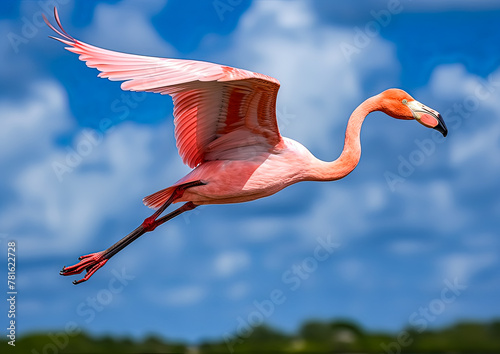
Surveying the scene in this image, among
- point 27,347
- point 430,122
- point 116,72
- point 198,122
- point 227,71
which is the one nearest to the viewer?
point 116,72

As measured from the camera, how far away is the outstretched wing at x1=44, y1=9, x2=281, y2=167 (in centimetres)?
805

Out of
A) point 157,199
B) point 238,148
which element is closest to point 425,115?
point 238,148

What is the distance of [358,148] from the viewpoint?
10.8 meters

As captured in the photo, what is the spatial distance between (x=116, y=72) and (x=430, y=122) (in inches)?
218

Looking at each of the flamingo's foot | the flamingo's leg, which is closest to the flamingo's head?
the flamingo's leg

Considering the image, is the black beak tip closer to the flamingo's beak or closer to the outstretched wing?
the flamingo's beak

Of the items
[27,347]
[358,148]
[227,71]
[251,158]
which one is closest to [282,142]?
[251,158]

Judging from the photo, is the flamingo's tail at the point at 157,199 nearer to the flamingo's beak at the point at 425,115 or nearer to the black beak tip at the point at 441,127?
the flamingo's beak at the point at 425,115

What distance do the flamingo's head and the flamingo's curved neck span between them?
0.31 meters

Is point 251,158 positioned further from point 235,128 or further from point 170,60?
point 170,60

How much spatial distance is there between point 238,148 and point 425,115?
10.5 ft

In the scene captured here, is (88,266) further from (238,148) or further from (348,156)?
(348,156)

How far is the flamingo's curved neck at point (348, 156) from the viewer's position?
10.6 m

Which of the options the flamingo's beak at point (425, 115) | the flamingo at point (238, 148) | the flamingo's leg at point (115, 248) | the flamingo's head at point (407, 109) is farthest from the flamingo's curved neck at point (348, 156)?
the flamingo's leg at point (115, 248)
